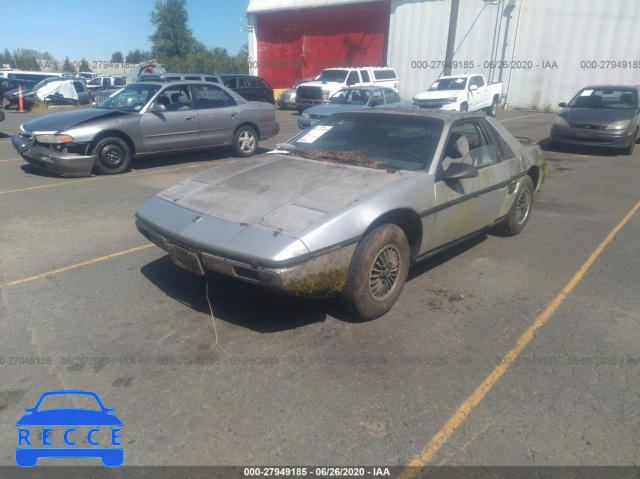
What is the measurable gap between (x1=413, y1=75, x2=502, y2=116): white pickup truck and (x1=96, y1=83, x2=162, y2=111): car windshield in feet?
36.4

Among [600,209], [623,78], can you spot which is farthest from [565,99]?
[600,209]

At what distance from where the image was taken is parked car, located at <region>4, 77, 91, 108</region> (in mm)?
21062

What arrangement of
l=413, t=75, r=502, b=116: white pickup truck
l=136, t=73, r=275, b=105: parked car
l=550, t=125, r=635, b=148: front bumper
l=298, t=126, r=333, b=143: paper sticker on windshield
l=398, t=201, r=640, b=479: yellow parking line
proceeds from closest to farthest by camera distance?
l=398, t=201, r=640, b=479: yellow parking line, l=298, t=126, r=333, b=143: paper sticker on windshield, l=550, t=125, r=635, b=148: front bumper, l=413, t=75, r=502, b=116: white pickup truck, l=136, t=73, r=275, b=105: parked car

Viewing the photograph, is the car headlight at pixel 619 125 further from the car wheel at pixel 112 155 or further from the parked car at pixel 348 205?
the car wheel at pixel 112 155

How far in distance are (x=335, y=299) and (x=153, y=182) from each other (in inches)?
205

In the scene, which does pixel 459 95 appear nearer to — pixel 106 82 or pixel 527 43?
pixel 527 43

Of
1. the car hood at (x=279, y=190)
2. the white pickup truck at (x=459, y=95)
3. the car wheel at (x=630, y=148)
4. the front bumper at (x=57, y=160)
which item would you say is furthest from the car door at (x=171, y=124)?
the white pickup truck at (x=459, y=95)

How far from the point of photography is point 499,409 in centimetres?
274

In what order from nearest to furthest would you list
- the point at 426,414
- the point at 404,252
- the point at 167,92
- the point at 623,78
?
the point at 426,414 < the point at 404,252 < the point at 167,92 < the point at 623,78

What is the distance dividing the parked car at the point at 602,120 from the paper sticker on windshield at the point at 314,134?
874cm

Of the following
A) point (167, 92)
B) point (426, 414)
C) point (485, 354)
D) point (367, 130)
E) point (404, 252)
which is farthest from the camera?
point (167, 92)

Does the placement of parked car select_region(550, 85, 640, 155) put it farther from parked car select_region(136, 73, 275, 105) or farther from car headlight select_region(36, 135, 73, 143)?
parked car select_region(136, 73, 275, 105)

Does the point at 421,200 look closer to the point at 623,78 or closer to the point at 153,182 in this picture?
the point at 153,182

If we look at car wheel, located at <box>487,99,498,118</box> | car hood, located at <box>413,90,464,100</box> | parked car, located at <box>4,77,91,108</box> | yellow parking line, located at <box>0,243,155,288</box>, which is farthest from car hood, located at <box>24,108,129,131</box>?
car wheel, located at <box>487,99,498,118</box>
